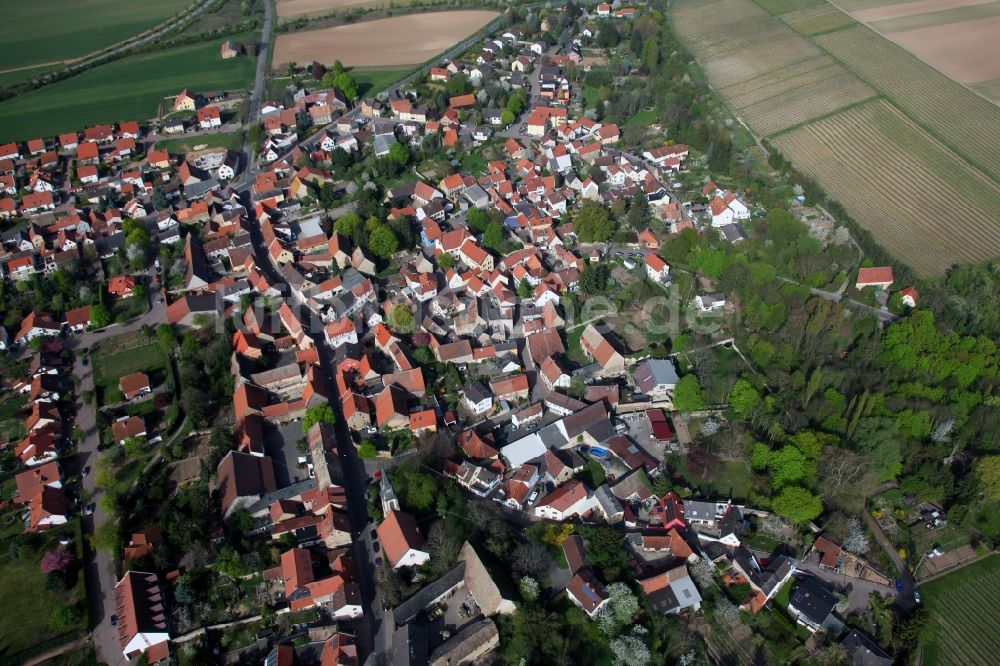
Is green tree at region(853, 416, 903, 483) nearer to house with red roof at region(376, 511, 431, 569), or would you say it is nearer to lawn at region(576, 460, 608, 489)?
lawn at region(576, 460, 608, 489)

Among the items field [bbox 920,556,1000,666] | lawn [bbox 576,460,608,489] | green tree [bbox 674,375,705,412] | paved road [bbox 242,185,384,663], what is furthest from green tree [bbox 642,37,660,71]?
field [bbox 920,556,1000,666]

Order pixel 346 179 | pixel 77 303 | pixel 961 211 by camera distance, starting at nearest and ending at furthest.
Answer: pixel 77 303 < pixel 961 211 < pixel 346 179

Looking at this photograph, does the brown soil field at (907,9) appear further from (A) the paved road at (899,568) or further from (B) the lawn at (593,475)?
(B) the lawn at (593,475)

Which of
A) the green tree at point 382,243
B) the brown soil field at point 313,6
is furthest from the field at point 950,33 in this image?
the brown soil field at point 313,6

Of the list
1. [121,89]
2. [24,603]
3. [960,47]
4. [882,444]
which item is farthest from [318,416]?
[960,47]

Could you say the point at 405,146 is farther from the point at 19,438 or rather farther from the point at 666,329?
the point at 19,438

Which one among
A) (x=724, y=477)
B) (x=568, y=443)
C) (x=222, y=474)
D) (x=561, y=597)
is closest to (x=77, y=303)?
(x=222, y=474)
